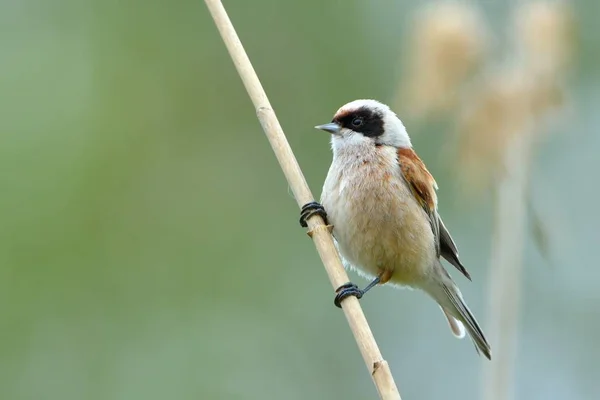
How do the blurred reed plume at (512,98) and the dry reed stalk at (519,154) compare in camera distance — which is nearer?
the dry reed stalk at (519,154)

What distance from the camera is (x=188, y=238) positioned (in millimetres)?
9062

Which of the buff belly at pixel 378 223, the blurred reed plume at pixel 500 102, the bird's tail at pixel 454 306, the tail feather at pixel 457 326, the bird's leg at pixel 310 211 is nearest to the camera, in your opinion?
the blurred reed plume at pixel 500 102

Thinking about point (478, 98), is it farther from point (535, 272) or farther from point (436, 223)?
point (535, 272)

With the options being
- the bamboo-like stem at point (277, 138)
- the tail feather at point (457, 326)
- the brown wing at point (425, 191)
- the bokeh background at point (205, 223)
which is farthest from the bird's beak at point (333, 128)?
the bokeh background at point (205, 223)

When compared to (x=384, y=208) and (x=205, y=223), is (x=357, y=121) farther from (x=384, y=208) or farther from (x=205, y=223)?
(x=205, y=223)

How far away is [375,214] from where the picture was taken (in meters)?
4.71

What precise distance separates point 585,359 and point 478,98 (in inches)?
221

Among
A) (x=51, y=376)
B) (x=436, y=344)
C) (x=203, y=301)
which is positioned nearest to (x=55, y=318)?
(x=51, y=376)

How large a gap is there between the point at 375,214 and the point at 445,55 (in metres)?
1.06

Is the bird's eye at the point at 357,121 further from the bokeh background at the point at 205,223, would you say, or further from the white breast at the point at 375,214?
the bokeh background at the point at 205,223

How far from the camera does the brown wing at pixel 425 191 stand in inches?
191

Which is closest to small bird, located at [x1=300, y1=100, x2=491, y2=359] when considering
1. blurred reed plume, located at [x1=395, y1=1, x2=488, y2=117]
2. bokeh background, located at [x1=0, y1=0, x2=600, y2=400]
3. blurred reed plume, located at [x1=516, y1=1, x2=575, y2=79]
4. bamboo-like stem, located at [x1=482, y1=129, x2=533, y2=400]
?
blurred reed plume, located at [x1=395, y1=1, x2=488, y2=117]

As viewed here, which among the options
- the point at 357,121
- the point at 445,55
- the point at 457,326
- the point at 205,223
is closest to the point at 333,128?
the point at 357,121

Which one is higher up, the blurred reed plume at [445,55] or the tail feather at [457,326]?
the blurred reed plume at [445,55]
